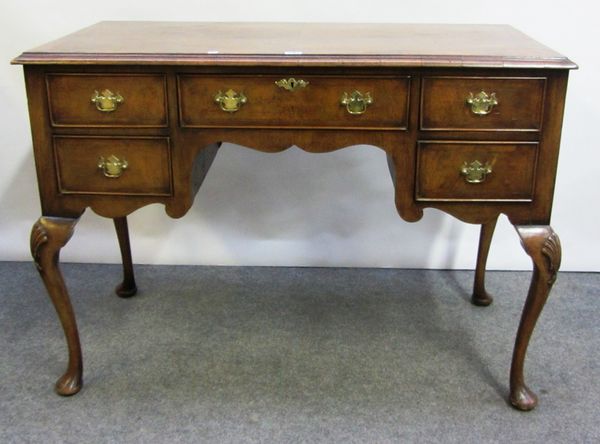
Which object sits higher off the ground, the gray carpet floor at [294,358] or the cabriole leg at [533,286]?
the cabriole leg at [533,286]

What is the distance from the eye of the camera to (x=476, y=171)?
1717 mm

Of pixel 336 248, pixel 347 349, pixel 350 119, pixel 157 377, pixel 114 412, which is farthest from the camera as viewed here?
pixel 336 248

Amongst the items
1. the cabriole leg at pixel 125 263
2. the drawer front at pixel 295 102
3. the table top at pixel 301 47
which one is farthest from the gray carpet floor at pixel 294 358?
the table top at pixel 301 47

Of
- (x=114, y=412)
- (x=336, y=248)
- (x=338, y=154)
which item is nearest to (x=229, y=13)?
(x=338, y=154)

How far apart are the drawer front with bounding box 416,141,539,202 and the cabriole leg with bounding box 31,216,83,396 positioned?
838 mm

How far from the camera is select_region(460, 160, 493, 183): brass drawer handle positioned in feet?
5.62

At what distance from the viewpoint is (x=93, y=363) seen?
2.08 m

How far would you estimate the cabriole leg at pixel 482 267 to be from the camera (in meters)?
2.31

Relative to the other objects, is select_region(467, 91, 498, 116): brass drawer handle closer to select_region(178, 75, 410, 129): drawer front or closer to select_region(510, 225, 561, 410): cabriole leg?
select_region(178, 75, 410, 129): drawer front

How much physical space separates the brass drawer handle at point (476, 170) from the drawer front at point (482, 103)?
8 centimetres

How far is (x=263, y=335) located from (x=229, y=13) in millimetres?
998

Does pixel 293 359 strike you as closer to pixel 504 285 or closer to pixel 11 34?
pixel 504 285

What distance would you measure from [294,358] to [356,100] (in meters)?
0.78

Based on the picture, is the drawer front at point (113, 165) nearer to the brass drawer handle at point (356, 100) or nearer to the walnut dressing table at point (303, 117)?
the walnut dressing table at point (303, 117)
